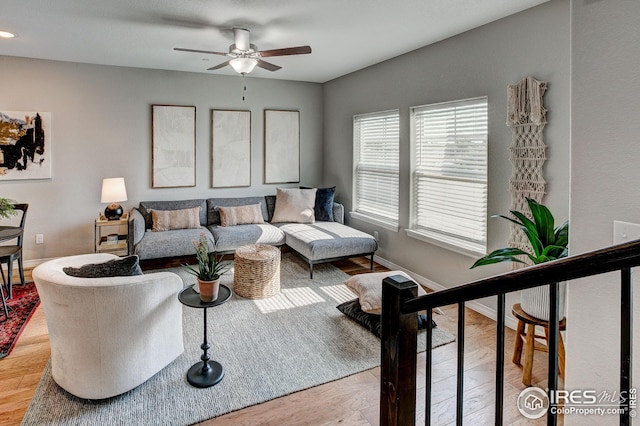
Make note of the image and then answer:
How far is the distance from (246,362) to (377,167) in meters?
3.32

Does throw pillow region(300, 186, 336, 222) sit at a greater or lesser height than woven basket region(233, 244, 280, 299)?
greater

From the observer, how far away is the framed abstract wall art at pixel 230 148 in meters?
5.88

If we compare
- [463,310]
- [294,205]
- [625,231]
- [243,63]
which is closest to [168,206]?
[294,205]

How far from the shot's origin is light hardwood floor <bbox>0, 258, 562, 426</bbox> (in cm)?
225

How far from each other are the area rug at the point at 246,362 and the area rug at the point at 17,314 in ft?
2.18

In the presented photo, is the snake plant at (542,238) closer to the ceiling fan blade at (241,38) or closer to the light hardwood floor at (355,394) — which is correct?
the light hardwood floor at (355,394)

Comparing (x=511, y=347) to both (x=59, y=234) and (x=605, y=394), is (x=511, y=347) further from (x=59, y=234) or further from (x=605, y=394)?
(x=59, y=234)

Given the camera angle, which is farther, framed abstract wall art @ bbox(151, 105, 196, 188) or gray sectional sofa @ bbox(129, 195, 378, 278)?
framed abstract wall art @ bbox(151, 105, 196, 188)

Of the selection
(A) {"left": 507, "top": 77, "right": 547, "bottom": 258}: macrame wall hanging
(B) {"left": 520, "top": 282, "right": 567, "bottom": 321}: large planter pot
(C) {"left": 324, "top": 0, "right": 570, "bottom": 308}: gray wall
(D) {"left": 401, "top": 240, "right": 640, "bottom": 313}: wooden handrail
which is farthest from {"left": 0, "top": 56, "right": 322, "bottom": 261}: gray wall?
(D) {"left": 401, "top": 240, "right": 640, "bottom": 313}: wooden handrail

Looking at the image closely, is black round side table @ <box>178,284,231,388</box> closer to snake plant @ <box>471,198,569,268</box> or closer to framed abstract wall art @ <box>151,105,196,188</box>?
snake plant @ <box>471,198,569,268</box>

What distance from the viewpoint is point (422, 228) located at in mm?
4570

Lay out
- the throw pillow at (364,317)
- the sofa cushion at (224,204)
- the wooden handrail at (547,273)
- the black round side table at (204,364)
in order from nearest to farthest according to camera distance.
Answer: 1. the wooden handrail at (547,273)
2. the black round side table at (204,364)
3. the throw pillow at (364,317)
4. the sofa cushion at (224,204)

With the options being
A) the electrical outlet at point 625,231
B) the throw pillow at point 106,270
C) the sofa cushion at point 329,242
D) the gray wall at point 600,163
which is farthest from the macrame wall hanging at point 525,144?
the throw pillow at point 106,270

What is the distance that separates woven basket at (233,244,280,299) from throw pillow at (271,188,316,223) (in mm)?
1621
